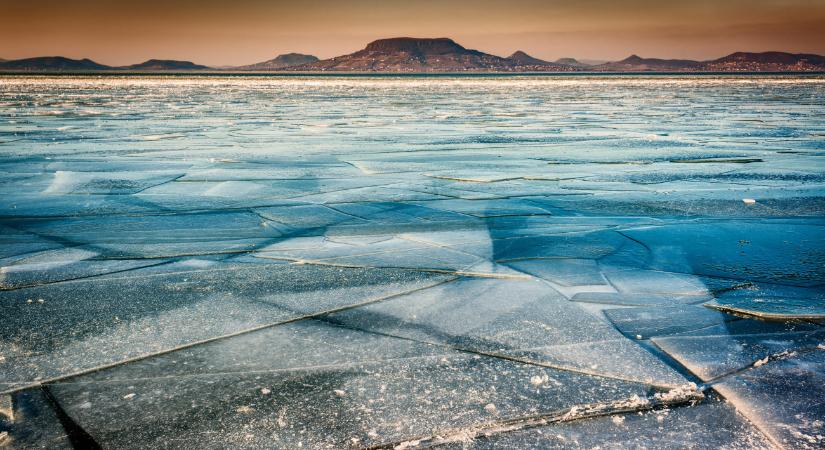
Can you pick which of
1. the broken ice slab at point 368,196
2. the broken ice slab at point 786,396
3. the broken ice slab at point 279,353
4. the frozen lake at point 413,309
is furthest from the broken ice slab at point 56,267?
the broken ice slab at point 786,396

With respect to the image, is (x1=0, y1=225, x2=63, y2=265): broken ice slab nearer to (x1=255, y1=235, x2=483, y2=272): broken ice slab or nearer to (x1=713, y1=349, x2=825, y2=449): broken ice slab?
(x1=255, y1=235, x2=483, y2=272): broken ice slab

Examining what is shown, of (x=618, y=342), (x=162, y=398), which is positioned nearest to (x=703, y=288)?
(x=618, y=342)

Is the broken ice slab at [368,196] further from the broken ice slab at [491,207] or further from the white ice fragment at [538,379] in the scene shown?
the white ice fragment at [538,379]

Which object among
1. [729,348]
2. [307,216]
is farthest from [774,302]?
[307,216]

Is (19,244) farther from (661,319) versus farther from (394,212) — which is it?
(661,319)

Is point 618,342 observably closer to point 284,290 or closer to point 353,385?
point 353,385
